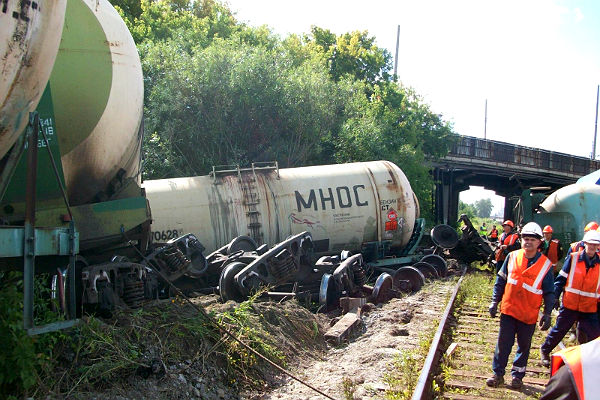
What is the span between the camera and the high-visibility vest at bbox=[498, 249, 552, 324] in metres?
5.44

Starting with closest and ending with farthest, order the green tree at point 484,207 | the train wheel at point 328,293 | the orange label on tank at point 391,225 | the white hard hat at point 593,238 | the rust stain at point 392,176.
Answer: the white hard hat at point 593,238 → the train wheel at point 328,293 → the orange label on tank at point 391,225 → the rust stain at point 392,176 → the green tree at point 484,207

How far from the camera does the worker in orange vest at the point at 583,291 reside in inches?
235

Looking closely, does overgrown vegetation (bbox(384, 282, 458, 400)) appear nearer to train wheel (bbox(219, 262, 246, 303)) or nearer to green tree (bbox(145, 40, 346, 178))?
train wheel (bbox(219, 262, 246, 303))

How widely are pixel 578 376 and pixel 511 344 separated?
140 inches

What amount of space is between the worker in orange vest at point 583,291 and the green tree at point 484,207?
5787 inches

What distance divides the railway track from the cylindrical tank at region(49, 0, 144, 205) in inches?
161

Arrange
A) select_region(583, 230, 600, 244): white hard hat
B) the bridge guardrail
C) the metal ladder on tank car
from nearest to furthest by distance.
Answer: select_region(583, 230, 600, 244): white hard hat
the metal ladder on tank car
the bridge guardrail

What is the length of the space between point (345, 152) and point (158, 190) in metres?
9.80

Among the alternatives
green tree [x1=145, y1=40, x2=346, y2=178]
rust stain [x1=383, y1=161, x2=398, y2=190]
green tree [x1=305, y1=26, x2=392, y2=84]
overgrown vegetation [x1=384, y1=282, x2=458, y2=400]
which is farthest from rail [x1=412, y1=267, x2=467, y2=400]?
green tree [x1=305, y1=26, x2=392, y2=84]

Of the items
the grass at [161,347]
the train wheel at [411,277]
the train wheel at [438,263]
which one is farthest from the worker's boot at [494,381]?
the train wheel at [438,263]

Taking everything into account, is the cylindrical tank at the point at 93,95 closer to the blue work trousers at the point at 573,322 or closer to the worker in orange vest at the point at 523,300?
the worker in orange vest at the point at 523,300

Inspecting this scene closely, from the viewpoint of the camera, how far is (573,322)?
6.12 metres

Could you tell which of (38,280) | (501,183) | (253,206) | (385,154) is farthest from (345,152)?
(501,183)

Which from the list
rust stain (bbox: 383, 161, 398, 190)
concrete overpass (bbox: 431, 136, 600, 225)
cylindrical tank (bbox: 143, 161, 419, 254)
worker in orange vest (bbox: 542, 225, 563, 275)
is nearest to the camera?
worker in orange vest (bbox: 542, 225, 563, 275)
